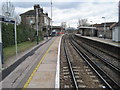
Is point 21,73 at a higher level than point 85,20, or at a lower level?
lower

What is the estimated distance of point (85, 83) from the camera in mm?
7898

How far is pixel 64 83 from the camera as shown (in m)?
7.96

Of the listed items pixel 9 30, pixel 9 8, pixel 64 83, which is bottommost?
pixel 64 83

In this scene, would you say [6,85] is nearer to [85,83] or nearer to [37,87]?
[37,87]

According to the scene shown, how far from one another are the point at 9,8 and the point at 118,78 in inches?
1494

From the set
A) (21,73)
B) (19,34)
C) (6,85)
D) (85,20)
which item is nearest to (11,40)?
(19,34)

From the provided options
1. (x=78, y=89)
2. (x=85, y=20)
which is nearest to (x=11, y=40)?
(x=78, y=89)

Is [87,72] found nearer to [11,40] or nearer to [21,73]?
[21,73]

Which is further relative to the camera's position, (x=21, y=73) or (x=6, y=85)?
(x=21, y=73)

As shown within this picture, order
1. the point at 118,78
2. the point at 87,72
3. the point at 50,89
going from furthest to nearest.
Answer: the point at 87,72
the point at 118,78
the point at 50,89

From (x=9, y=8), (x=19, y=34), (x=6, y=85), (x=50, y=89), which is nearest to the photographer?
(x=50, y=89)

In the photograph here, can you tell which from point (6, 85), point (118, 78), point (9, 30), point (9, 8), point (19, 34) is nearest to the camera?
point (6, 85)

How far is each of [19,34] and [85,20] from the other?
9919 centimetres

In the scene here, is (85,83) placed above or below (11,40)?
below
